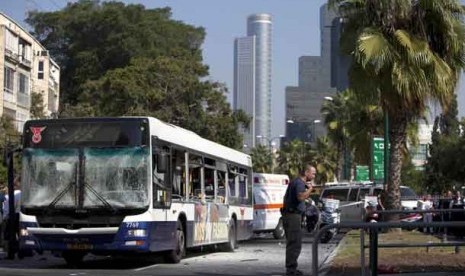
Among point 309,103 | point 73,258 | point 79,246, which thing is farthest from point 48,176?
point 309,103

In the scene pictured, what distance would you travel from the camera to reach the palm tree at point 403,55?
2388 centimetres

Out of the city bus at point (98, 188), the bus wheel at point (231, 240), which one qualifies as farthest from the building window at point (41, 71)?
the city bus at point (98, 188)

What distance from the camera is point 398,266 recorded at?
1309 cm

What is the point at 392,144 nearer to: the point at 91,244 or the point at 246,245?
the point at 246,245

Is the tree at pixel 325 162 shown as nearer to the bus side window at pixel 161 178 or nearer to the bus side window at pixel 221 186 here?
the bus side window at pixel 221 186

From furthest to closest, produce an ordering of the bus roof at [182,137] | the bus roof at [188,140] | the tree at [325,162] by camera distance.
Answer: the tree at [325,162] → the bus roof at [188,140] → the bus roof at [182,137]

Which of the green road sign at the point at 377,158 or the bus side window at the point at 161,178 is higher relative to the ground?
the green road sign at the point at 377,158

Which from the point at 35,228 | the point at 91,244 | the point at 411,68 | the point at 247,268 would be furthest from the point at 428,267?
the point at 411,68

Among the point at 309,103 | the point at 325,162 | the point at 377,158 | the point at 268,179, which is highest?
the point at 309,103

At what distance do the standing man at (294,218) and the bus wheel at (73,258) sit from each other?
4692 millimetres

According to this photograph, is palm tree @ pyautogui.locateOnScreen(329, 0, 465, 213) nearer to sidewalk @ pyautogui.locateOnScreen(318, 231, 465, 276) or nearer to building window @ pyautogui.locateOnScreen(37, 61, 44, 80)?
sidewalk @ pyautogui.locateOnScreen(318, 231, 465, 276)

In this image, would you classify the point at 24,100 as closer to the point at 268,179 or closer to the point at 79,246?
the point at 268,179

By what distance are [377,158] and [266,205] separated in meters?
5.11

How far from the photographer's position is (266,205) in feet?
95.6
